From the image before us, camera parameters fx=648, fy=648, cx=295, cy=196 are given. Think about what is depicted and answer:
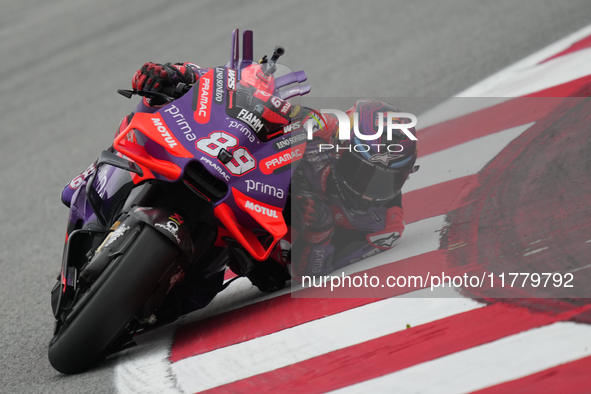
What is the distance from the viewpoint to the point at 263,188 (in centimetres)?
293

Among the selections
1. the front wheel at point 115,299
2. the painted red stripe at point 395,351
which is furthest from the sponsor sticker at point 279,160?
the painted red stripe at point 395,351

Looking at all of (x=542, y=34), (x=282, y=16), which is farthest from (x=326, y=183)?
(x=282, y=16)

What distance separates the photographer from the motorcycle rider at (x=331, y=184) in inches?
134

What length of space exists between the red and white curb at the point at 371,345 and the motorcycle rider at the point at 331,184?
16cm

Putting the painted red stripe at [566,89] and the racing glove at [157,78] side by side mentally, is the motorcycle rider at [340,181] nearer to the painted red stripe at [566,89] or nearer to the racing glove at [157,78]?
the racing glove at [157,78]

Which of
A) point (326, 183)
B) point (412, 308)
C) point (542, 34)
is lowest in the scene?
point (412, 308)

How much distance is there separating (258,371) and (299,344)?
235mm

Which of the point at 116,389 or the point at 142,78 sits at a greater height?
the point at 142,78

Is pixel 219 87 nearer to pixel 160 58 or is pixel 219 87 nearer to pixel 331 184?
pixel 331 184

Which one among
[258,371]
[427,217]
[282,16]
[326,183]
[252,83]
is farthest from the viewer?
[282,16]

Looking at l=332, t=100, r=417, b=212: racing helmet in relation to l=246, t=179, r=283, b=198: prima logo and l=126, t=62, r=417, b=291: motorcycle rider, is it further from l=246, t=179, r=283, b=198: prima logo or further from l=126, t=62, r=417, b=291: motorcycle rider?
l=246, t=179, r=283, b=198: prima logo

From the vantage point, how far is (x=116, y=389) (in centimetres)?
260

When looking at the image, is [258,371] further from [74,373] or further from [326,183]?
[326,183]

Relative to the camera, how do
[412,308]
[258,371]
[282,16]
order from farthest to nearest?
1. [282,16]
2. [412,308]
3. [258,371]
